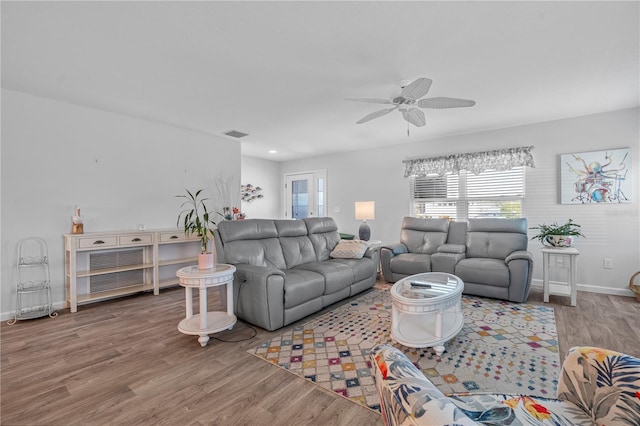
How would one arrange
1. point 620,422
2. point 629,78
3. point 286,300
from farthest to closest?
point 629,78, point 286,300, point 620,422

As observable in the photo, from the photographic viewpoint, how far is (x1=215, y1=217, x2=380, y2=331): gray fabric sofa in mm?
2752

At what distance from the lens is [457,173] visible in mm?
5191

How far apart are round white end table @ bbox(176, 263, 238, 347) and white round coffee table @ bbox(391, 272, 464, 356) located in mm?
1489

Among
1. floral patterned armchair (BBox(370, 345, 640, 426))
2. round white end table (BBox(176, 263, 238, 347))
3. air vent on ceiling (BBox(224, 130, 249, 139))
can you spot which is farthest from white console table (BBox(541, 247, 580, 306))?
air vent on ceiling (BBox(224, 130, 249, 139))

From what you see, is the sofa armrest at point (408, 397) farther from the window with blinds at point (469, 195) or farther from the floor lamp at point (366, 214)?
the window with blinds at point (469, 195)

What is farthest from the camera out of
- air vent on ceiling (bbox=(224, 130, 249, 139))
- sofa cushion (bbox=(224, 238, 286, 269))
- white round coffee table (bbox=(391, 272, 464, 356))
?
air vent on ceiling (bbox=(224, 130, 249, 139))

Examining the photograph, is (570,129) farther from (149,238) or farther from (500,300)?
(149,238)

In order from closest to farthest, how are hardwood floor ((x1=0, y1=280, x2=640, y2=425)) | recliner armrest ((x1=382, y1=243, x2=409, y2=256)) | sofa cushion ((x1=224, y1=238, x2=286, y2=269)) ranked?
hardwood floor ((x1=0, y1=280, x2=640, y2=425))
sofa cushion ((x1=224, y1=238, x2=286, y2=269))
recliner armrest ((x1=382, y1=243, x2=409, y2=256))

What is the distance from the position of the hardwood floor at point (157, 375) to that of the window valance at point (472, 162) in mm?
2296

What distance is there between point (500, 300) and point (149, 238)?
4.75 m

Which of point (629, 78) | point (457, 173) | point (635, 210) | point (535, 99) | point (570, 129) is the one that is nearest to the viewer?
point (629, 78)

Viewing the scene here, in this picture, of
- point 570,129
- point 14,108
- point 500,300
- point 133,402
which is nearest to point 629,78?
point 570,129

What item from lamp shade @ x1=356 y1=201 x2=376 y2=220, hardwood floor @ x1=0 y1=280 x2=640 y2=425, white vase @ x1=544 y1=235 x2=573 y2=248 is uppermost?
lamp shade @ x1=356 y1=201 x2=376 y2=220

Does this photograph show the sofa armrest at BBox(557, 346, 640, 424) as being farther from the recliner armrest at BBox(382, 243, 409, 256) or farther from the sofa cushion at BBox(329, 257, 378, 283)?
the recliner armrest at BBox(382, 243, 409, 256)
